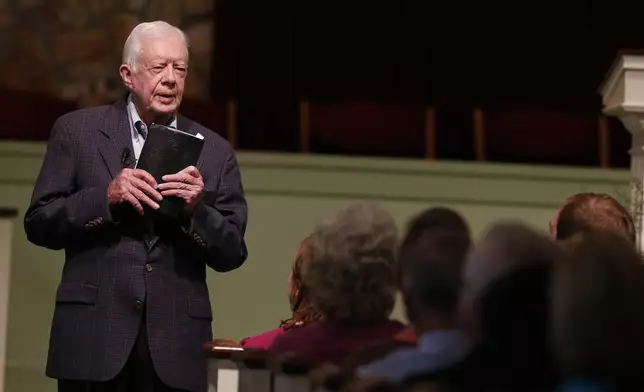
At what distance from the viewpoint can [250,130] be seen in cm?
732

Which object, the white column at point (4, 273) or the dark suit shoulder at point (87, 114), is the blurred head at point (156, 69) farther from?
the white column at point (4, 273)

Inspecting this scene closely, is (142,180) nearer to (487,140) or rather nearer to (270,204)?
(270,204)

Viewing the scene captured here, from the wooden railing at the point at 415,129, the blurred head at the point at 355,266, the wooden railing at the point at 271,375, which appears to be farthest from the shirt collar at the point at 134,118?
the wooden railing at the point at 415,129

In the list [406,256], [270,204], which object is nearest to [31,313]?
[270,204]

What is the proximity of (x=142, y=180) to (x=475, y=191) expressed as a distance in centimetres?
298

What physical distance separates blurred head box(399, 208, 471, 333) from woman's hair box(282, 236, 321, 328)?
3.06ft

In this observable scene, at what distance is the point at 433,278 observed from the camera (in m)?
2.20

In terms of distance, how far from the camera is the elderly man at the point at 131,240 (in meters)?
3.30

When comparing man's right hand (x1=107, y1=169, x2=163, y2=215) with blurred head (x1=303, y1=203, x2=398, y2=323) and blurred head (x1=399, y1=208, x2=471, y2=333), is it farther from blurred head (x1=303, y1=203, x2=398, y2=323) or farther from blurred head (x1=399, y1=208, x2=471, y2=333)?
blurred head (x1=399, y1=208, x2=471, y2=333)

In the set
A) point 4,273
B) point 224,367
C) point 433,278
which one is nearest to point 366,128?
point 4,273

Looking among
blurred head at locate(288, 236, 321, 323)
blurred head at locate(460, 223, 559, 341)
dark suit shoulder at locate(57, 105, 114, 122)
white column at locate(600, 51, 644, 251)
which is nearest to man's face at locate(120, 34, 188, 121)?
dark suit shoulder at locate(57, 105, 114, 122)

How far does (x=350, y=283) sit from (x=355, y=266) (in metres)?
0.04

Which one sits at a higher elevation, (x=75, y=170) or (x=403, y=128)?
(x=403, y=128)

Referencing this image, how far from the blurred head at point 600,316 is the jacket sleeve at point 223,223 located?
60.4 inches
